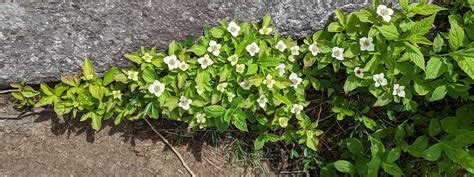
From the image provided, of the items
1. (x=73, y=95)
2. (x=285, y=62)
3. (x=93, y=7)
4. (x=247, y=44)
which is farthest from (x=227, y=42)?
(x=73, y=95)

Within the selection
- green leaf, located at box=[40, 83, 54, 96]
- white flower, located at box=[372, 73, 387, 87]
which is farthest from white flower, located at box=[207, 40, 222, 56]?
green leaf, located at box=[40, 83, 54, 96]

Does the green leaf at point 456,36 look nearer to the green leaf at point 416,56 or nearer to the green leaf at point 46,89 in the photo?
the green leaf at point 416,56

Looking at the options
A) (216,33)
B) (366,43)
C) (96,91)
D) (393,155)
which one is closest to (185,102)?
(216,33)

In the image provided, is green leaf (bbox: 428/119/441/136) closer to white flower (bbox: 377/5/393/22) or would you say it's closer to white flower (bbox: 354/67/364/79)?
white flower (bbox: 354/67/364/79)

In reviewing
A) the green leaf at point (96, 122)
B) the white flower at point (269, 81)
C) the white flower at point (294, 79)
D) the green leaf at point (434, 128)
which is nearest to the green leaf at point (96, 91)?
the green leaf at point (96, 122)

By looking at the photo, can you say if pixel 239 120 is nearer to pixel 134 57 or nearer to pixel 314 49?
pixel 314 49

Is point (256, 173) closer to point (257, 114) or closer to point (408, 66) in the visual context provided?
point (257, 114)
